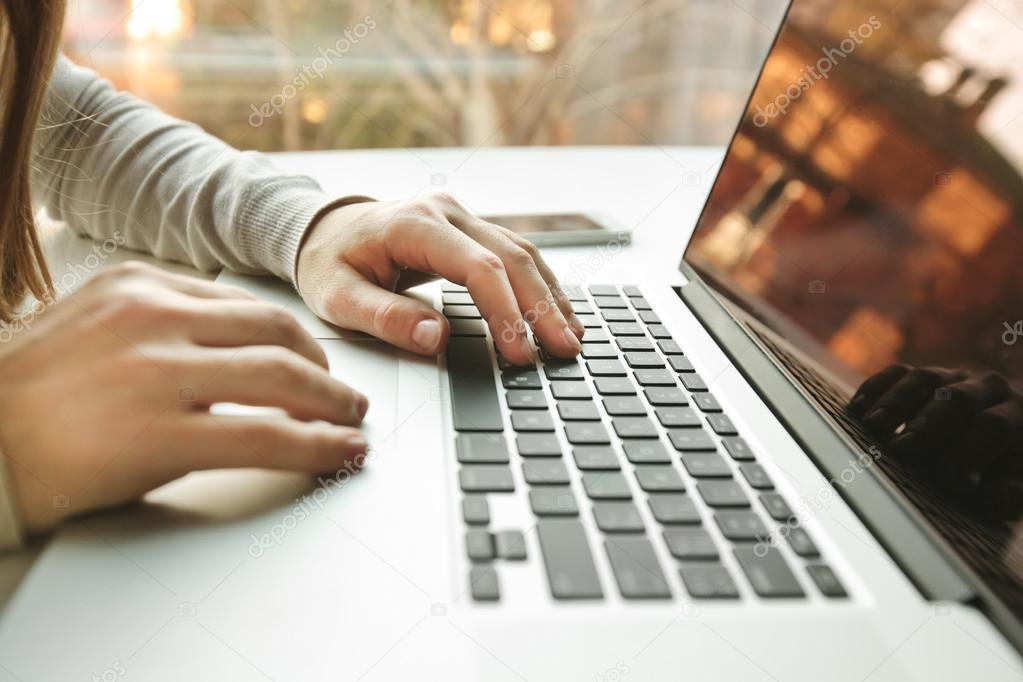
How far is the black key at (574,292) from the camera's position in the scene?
0.73 meters

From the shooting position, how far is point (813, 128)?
0.65 metres

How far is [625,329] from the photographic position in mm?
666

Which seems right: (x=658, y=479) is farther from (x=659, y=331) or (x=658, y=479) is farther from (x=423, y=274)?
(x=423, y=274)

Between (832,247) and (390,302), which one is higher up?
(832,247)

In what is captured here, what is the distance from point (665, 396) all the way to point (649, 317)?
16 cm

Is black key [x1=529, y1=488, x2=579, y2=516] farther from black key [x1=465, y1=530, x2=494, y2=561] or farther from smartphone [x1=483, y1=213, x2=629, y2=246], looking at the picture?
smartphone [x1=483, y1=213, x2=629, y2=246]

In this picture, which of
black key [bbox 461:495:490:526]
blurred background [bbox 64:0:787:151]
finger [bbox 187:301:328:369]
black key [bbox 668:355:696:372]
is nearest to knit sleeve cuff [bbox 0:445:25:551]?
finger [bbox 187:301:328:369]

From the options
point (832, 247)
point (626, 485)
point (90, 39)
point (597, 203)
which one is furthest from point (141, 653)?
point (90, 39)

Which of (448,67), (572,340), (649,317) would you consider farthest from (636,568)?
(448,67)

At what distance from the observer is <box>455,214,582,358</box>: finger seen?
1.97 ft

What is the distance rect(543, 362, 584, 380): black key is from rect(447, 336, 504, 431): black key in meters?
0.05

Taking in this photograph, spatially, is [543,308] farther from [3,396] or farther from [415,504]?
[3,396]

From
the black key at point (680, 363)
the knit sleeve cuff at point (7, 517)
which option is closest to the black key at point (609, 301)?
the black key at point (680, 363)

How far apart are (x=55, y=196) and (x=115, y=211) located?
0.10m
